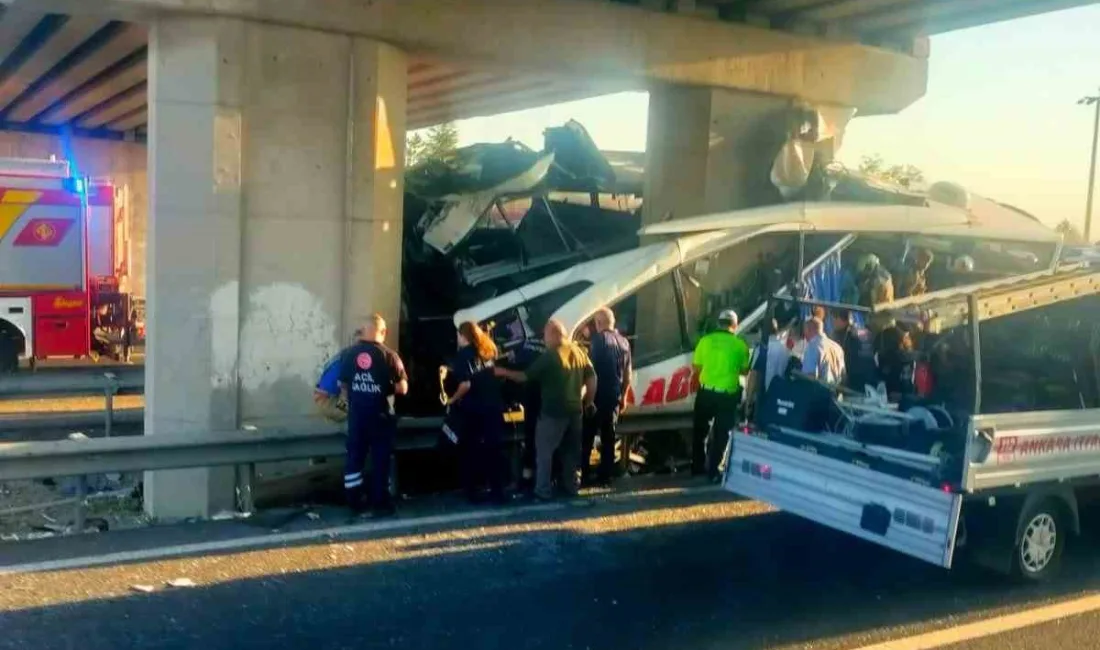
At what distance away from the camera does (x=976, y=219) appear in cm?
1230

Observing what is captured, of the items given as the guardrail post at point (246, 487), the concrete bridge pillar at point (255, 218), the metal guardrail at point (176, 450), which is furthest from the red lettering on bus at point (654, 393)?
the guardrail post at point (246, 487)

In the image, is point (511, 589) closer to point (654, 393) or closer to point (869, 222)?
point (654, 393)

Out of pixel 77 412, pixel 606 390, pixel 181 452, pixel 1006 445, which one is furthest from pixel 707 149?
pixel 77 412

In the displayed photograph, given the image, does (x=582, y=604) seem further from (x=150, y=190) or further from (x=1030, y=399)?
(x=150, y=190)

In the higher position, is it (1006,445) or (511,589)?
(1006,445)

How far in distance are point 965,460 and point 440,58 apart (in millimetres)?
6571

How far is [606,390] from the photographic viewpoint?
9094 mm

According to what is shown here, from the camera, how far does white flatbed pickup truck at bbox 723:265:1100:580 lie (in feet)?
20.0

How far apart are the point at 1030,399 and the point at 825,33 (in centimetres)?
635

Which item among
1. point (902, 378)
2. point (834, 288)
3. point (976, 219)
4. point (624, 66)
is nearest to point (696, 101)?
point (624, 66)

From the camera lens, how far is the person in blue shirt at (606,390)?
9062mm

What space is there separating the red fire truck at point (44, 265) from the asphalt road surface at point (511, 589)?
1079 cm

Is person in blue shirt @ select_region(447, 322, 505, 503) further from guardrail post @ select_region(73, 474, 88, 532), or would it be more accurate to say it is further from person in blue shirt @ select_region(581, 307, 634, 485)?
guardrail post @ select_region(73, 474, 88, 532)

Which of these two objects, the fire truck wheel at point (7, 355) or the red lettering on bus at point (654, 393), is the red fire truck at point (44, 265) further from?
the red lettering on bus at point (654, 393)
